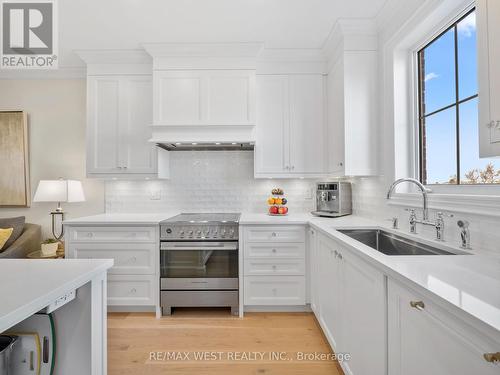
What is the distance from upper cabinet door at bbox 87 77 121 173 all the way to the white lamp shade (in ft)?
0.89

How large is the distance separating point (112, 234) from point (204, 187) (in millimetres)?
1099

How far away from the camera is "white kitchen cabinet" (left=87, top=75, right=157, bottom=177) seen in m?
3.07

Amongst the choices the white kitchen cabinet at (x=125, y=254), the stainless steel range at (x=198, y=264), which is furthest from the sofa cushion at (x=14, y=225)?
the stainless steel range at (x=198, y=264)

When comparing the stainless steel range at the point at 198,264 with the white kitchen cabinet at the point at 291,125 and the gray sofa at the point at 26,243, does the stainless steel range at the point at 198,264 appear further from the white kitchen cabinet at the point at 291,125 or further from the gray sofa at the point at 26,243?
the gray sofa at the point at 26,243

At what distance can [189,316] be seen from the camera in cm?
271

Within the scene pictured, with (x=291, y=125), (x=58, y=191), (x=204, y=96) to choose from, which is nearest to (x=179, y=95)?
(x=204, y=96)

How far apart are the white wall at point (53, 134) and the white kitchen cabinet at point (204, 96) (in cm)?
124

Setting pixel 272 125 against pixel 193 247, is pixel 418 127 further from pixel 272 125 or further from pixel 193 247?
pixel 193 247

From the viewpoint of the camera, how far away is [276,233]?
2.69 m

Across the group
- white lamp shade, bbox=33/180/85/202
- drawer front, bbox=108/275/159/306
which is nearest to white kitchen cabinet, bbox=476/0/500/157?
drawer front, bbox=108/275/159/306

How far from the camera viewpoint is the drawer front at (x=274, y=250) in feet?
8.84

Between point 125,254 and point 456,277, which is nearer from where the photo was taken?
point 456,277

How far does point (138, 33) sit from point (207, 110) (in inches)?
36.6

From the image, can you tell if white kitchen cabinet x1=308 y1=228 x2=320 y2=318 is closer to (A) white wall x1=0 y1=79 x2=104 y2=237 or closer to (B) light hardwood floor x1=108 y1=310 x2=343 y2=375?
(B) light hardwood floor x1=108 y1=310 x2=343 y2=375
